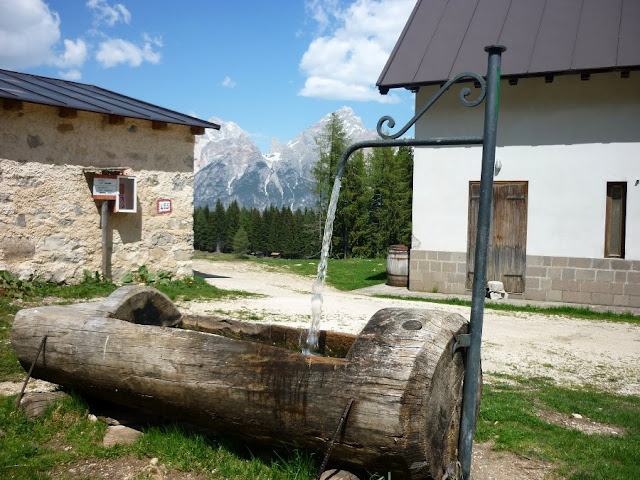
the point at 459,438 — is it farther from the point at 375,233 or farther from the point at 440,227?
the point at 375,233

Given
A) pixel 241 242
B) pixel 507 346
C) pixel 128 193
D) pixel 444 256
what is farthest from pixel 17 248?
pixel 241 242

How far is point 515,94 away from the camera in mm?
10484

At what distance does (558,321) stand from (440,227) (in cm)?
320

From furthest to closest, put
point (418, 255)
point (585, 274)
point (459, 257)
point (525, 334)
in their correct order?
1. point (418, 255)
2. point (459, 257)
3. point (585, 274)
4. point (525, 334)

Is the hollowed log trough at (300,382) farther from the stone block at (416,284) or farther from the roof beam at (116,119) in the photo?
the stone block at (416,284)

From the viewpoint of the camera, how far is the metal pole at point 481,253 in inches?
104

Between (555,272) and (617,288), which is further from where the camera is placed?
(555,272)

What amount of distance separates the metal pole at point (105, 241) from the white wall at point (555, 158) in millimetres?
6066

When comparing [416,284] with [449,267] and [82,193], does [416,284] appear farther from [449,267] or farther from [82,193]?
[82,193]

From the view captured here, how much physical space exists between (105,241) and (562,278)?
26.8 ft

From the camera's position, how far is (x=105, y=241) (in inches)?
371

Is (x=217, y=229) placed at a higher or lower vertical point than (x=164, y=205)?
lower

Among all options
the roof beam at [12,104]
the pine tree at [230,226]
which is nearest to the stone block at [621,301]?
the roof beam at [12,104]

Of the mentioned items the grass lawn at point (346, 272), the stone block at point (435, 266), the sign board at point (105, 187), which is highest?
the sign board at point (105, 187)
